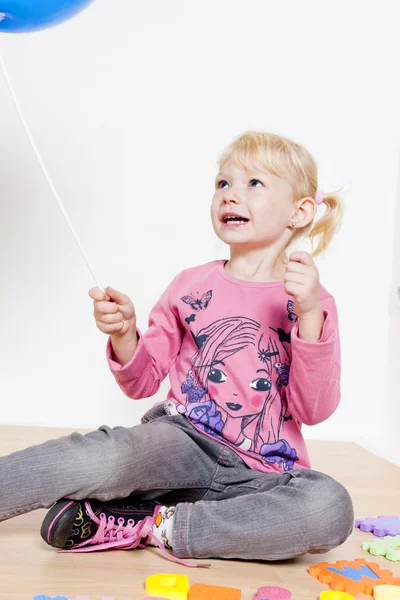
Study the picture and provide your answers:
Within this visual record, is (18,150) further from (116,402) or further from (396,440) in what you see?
(396,440)

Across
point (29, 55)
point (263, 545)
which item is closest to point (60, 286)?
point (29, 55)

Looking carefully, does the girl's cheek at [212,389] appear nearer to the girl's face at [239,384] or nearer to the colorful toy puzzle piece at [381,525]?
the girl's face at [239,384]

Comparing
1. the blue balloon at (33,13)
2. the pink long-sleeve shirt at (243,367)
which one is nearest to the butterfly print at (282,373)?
the pink long-sleeve shirt at (243,367)

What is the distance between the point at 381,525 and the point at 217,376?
356 mm

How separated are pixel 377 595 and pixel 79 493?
1.30 feet

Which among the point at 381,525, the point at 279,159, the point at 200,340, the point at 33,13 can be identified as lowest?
the point at 381,525

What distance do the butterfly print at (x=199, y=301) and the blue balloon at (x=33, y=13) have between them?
1.55 feet

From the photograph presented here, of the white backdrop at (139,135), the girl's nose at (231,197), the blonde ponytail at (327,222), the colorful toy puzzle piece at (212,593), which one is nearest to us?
the colorful toy puzzle piece at (212,593)

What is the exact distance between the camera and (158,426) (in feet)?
3.74

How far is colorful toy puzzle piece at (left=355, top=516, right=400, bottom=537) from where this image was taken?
1.19m

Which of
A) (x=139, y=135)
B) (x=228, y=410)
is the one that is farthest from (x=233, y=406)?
(x=139, y=135)

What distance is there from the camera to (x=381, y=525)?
121 cm

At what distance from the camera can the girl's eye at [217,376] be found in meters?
1.18

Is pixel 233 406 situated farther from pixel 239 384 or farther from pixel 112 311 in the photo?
pixel 112 311
